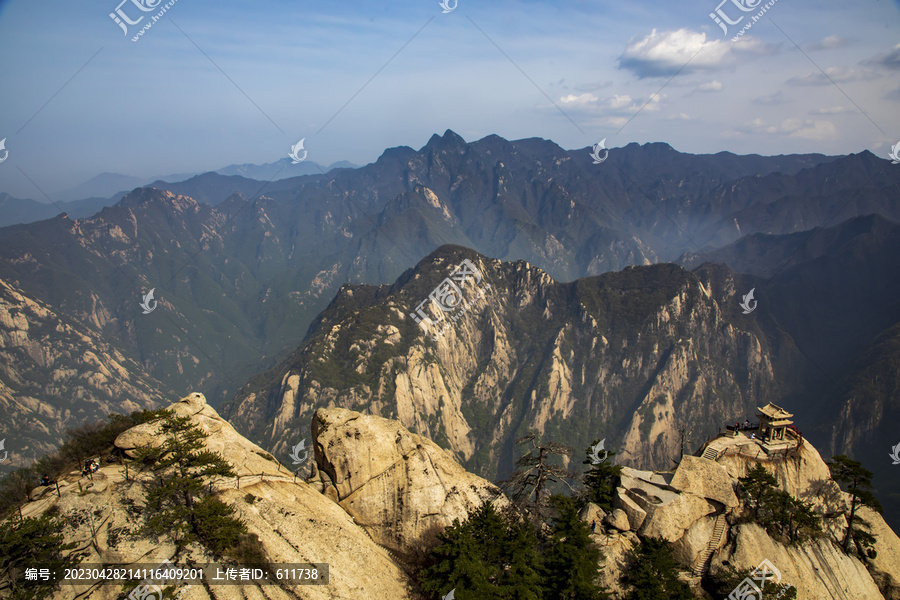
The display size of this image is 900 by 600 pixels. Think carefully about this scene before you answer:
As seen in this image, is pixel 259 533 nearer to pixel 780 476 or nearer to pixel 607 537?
pixel 607 537

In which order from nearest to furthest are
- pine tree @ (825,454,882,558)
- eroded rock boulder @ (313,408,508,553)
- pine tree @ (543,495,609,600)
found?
1. pine tree @ (543,495,609,600)
2. eroded rock boulder @ (313,408,508,553)
3. pine tree @ (825,454,882,558)

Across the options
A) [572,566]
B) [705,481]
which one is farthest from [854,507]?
[572,566]

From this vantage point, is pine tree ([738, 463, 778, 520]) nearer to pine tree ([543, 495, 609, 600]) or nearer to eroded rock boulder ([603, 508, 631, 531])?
eroded rock boulder ([603, 508, 631, 531])

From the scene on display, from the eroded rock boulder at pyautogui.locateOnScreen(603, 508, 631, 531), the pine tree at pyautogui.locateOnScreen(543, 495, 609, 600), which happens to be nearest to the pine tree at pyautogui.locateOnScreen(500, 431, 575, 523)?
the pine tree at pyautogui.locateOnScreen(543, 495, 609, 600)

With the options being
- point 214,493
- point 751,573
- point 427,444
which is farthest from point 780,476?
point 214,493

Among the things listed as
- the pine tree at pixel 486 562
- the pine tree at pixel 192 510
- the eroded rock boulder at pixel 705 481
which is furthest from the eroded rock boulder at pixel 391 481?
the eroded rock boulder at pixel 705 481

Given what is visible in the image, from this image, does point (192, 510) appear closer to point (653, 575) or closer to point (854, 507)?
point (653, 575)
